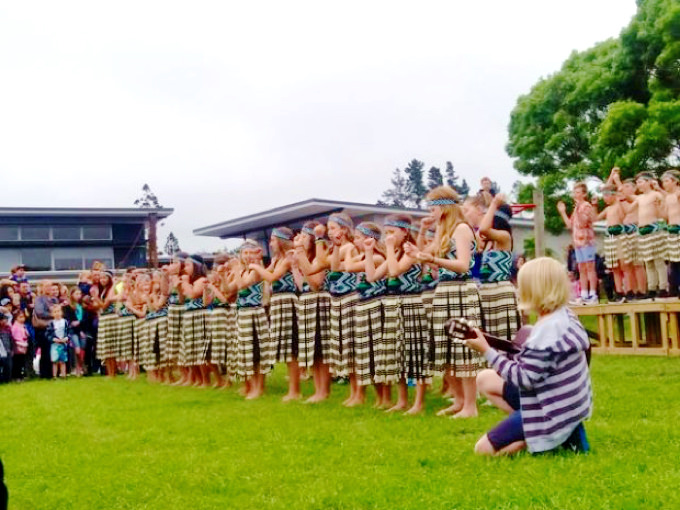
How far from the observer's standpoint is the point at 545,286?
217 inches

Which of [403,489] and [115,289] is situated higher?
[115,289]

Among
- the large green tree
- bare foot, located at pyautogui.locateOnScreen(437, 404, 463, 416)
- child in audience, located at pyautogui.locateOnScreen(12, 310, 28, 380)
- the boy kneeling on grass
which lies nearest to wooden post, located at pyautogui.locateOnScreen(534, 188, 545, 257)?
the large green tree

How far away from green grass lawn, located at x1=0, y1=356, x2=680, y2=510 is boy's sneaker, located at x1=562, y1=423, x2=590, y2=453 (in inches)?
4.7

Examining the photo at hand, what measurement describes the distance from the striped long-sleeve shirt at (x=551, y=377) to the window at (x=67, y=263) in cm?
3880

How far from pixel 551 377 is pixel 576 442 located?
533 millimetres

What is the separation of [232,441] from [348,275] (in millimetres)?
2992

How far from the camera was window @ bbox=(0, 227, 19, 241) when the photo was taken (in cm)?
4050

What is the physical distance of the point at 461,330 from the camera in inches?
219

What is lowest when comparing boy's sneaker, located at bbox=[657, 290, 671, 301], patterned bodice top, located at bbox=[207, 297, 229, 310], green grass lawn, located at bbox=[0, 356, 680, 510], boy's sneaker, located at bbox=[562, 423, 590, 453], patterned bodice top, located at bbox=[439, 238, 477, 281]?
green grass lawn, located at bbox=[0, 356, 680, 510]

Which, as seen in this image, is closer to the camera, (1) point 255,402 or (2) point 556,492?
(2) point 556,492

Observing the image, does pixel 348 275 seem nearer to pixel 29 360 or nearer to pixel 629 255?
pixel 629 255

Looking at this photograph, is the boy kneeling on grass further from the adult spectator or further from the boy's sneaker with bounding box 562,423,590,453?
the adult spectator

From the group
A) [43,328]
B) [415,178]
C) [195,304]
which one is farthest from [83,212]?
[415,178]

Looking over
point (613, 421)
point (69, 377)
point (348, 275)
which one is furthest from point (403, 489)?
point (69, 377)
